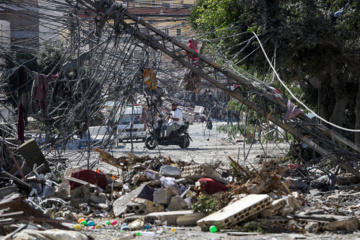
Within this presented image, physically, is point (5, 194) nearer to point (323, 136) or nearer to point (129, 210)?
point (129, 210)

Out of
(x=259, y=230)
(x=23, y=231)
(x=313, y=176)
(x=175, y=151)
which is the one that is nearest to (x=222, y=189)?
(x=259, y=230)

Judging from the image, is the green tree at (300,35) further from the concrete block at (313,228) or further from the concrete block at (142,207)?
the concrete block at (313,228)

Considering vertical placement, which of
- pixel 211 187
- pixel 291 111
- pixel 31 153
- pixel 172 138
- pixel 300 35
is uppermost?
pixel 300 35

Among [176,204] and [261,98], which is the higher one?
[261,98]

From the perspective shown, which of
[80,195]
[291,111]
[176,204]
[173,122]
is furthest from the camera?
[173,122]

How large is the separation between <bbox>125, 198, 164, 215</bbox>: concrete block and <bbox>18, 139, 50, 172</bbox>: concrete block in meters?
3.75

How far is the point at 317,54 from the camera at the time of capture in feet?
44.8

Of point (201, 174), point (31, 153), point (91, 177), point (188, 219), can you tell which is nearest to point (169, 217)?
point (188, 219)

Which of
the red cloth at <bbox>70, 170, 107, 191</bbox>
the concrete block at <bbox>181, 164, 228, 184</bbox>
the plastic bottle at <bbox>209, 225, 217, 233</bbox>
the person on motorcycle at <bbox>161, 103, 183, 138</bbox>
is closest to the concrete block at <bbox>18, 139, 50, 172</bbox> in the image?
the red cloth at <bbox>70, 170, 107, 191</bbox>

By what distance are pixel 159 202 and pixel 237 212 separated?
2.03 metres

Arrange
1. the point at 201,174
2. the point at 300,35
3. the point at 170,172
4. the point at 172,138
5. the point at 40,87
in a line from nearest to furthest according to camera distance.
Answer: the point at 201,174, the point at 170,172, the point at 40,87, the point at 300,35, the point at 172,138

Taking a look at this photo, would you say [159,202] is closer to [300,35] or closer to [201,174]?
[201,174]

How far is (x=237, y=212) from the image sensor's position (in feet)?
24.0

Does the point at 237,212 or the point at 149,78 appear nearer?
the point at 237,212
